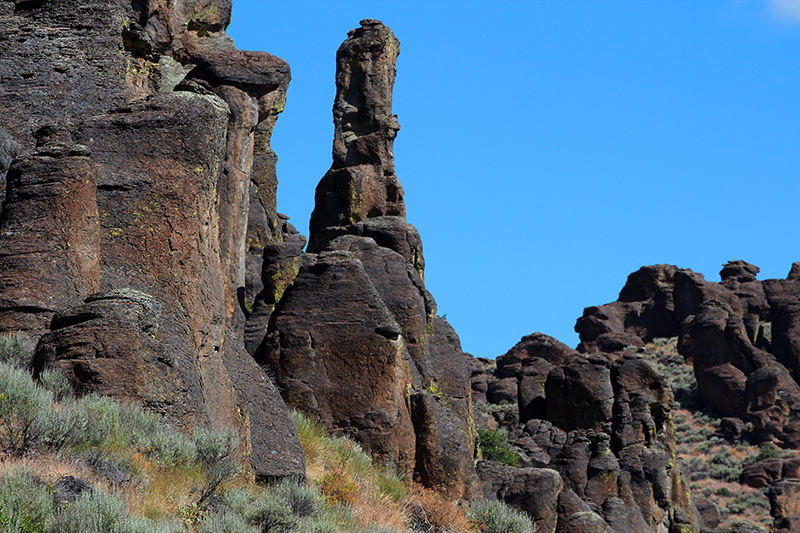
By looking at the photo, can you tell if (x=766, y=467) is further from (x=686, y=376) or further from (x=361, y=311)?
(x=361, y=311)

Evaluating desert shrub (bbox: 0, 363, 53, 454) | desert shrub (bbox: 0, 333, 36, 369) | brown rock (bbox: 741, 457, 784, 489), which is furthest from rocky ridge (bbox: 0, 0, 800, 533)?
brown rock (bbox: 741, 457, 784, 489)

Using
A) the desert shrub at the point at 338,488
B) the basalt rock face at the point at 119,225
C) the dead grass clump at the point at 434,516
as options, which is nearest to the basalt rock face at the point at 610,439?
the dead grass clump at the point at 434,516

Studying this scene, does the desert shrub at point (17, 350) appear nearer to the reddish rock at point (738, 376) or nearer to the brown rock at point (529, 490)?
the brown rock at point (529, 490)

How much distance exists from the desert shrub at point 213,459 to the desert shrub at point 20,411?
67.6 inches

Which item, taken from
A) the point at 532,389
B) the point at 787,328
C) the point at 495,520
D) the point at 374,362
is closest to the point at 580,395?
the point at 532,389

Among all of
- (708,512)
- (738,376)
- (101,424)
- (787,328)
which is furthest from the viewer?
(787,328)

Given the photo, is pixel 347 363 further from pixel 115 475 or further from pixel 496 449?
pixel 496 449

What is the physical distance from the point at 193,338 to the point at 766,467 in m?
57.7

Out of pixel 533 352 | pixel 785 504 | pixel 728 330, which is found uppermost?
pixel 728 330

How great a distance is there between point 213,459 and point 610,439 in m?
30.6

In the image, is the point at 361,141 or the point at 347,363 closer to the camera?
the point at 347,363

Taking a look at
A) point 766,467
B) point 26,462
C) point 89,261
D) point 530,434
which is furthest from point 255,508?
point 766,467

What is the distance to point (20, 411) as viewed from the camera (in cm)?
880

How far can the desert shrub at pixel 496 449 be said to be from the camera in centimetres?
3506
